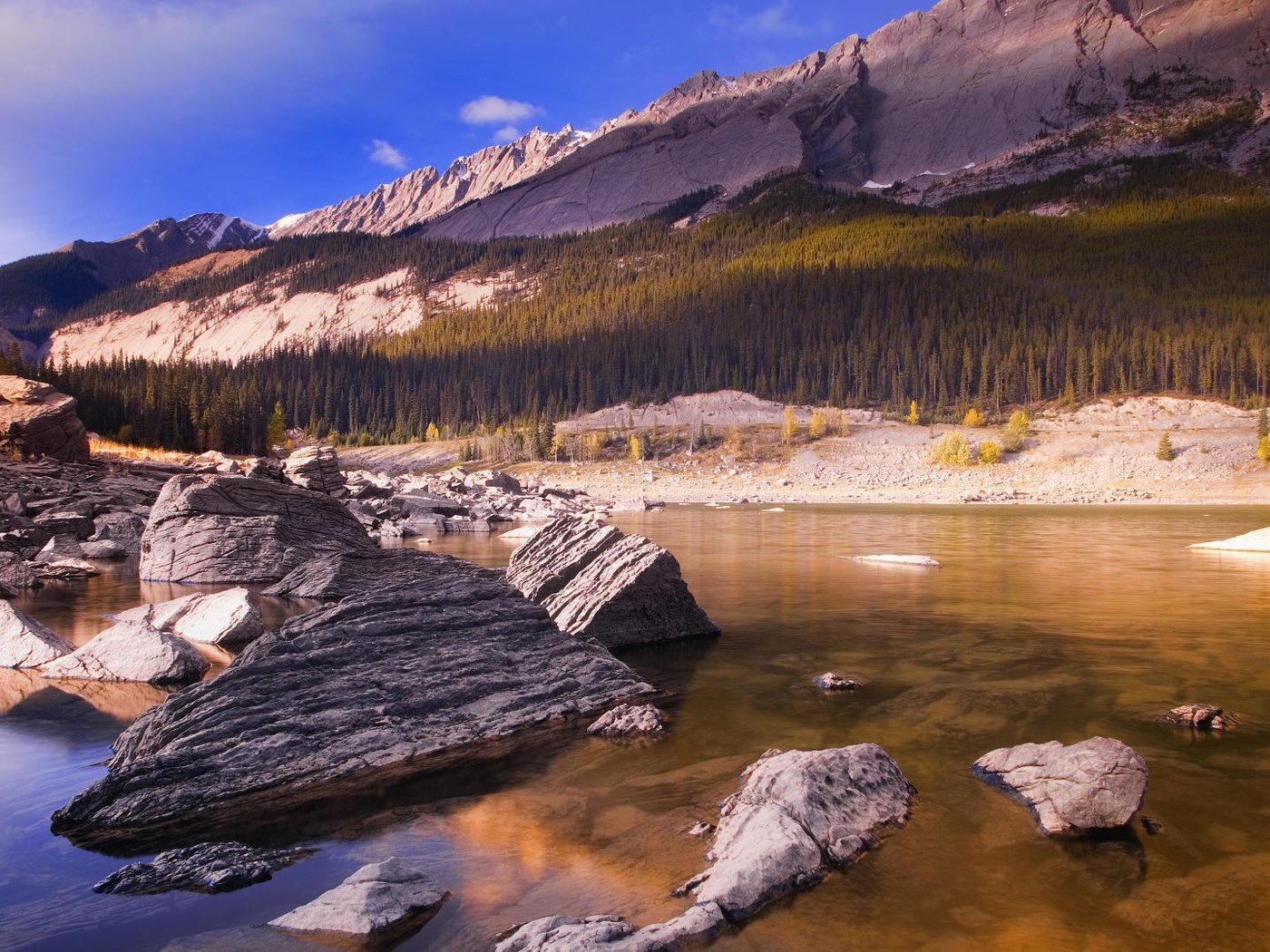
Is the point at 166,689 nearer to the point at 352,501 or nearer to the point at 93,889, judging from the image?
the point at 93,889

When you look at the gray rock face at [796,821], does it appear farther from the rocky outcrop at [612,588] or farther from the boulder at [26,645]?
the boulder at [26,645]

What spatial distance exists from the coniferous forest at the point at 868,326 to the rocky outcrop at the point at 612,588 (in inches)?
3295

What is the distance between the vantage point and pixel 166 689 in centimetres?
1152

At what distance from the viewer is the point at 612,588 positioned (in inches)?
552

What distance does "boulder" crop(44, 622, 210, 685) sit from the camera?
1185cm

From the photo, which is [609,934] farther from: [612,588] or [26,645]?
[26,645]

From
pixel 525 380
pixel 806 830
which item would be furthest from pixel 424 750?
pixel 525 380

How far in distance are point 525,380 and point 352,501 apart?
348 feet

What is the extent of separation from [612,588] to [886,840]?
8005mm

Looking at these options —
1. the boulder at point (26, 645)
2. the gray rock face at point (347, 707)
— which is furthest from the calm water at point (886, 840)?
the boulder at point (26, 645)

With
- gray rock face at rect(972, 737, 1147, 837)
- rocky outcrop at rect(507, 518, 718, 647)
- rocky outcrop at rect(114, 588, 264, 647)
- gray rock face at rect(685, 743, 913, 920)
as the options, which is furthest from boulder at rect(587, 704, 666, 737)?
rocky outcrop at rect(114, 588, 264, 647)

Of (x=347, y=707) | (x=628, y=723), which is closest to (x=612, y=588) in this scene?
(x=628, y=723)

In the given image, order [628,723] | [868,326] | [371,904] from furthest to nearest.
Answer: [868,326], [628,723], [371,904]

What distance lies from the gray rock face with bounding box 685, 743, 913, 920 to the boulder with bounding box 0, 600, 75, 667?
11890 millimetres
